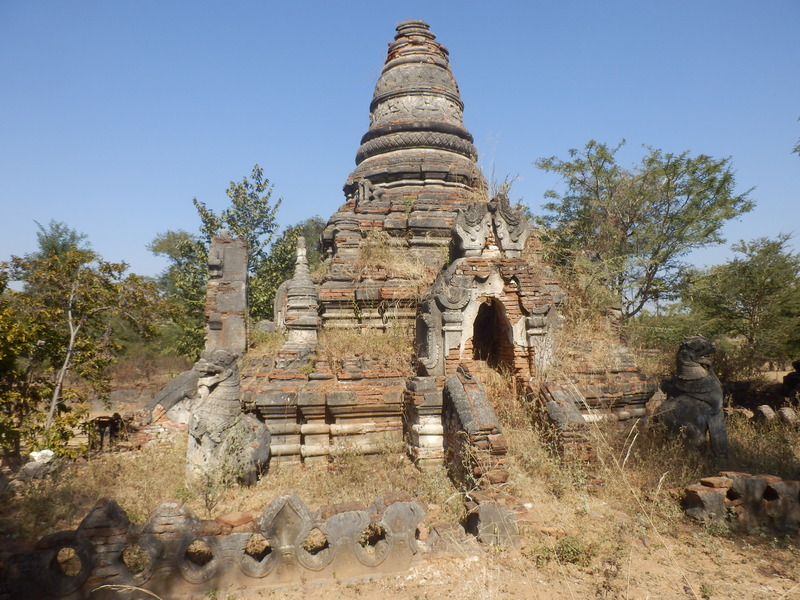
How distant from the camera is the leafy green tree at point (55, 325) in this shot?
6311 mm

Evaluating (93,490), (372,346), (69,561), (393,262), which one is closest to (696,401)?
(372,346)

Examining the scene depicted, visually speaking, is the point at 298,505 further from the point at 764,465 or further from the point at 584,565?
the point at 764,465

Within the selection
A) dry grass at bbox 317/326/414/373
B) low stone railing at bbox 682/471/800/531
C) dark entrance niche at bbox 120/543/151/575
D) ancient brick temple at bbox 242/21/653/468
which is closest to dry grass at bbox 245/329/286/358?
ancient brick temple at bbox 242/21/653/468

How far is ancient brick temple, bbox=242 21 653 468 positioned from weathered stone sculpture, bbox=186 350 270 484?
0.58 meters

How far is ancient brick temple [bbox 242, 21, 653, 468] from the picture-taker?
617 cm

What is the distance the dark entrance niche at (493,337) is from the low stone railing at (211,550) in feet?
11.5

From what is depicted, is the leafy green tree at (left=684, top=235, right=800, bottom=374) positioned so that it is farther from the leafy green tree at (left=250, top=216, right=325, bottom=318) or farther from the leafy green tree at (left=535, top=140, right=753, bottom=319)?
the leafy green tree at (left=250, top=216, right=325, bottom=318)

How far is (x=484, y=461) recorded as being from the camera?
511 cm

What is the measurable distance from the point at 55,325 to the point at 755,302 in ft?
53.9

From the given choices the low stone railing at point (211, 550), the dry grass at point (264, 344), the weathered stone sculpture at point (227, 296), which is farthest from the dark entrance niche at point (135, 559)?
the weathered stone sculpture at point (227, 296)

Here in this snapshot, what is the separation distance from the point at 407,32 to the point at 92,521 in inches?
527

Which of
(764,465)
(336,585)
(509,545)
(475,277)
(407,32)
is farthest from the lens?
(407,32)

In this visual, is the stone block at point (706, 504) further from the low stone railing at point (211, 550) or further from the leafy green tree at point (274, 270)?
the leafy green tree at point (274, 270)

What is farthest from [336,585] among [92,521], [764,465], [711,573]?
[764,465]
